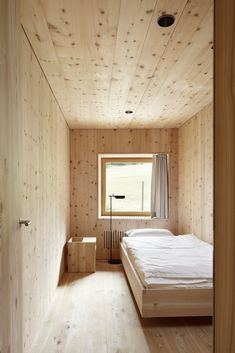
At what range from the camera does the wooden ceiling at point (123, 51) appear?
1.66 meters

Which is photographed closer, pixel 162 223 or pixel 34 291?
pixel 34 291

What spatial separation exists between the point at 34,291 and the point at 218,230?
1.85 m

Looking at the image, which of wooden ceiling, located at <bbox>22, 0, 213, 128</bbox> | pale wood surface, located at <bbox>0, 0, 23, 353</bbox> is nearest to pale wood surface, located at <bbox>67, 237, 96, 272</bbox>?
wooden ceiling, located at <bbox>22, 0, 213, 128</bbox>

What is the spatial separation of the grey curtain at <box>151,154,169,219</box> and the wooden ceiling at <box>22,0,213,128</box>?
1.53 metres

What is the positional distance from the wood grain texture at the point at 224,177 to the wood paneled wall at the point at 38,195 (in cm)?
140

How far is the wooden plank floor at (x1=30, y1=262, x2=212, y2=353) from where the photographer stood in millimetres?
2146

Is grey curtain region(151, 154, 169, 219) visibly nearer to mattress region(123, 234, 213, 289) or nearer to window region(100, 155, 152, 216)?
window region(100, 155, 152, 216)

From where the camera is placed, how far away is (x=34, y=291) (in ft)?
7.32

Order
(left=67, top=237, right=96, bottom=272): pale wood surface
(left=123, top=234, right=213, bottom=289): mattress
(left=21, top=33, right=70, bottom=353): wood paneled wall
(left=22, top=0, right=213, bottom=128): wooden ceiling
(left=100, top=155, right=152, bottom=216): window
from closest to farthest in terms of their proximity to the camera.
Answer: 1. (left=22, top=0, right=213, bottom=128): wooden ceiling
2. (left=21, top=33, right=70, bottom=353): wood paneled wall
3. (left=123, top=234, right=213, bottom=289): mattress
4. (left=67, top=237, right=96, bottom=272): pale wood surface
5. (left=100, top=155, right=152, bottom=216): window

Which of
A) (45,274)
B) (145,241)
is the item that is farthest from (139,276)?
(145,241)

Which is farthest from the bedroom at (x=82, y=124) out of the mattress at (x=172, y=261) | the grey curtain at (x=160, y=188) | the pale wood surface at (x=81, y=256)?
the mattress at (x=172, y=261)

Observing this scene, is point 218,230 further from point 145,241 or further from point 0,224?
point 145,241

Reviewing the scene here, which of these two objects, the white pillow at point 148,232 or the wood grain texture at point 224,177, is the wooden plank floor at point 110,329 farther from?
the wood grain texture at point 224,177

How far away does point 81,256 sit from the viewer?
13.4 feet
